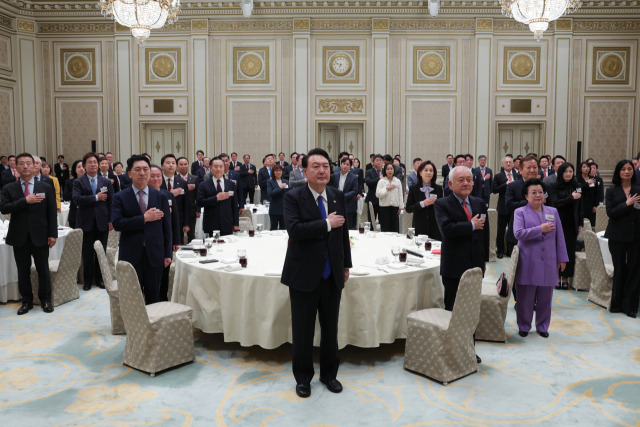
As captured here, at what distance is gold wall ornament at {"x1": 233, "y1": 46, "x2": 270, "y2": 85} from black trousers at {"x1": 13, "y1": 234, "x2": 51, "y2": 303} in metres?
8.70

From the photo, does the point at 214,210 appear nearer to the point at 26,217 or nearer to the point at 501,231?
the point at 26,217

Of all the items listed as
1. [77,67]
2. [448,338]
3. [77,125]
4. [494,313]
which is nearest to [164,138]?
[77,125]

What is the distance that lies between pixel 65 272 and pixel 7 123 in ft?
29.4

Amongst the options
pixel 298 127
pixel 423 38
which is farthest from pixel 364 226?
pixel 423 38

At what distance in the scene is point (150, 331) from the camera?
400 centimetres

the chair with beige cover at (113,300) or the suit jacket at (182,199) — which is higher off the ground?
the suit jacket at (182,199)

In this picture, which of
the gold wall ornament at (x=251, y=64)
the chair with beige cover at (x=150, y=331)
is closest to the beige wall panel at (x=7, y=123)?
the gold wall ornament at (x=251, y=64)

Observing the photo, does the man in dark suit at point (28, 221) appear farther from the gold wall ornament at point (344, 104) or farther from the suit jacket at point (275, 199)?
the gold wall ornament at point (344, 104)

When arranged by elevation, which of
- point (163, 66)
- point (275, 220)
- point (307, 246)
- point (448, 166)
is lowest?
point (275, 220)

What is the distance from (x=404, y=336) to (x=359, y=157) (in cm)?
980

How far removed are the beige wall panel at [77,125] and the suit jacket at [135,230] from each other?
10.1 m

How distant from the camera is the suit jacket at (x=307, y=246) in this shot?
11.5ft

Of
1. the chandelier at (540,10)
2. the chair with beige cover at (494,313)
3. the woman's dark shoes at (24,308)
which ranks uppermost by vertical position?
the chandelier at (540,10)

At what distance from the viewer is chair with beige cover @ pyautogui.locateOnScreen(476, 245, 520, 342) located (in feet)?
15.5
